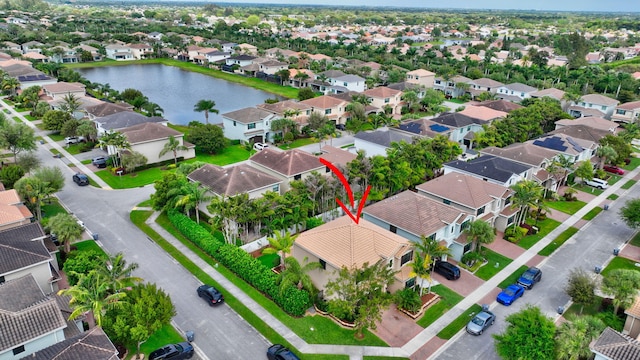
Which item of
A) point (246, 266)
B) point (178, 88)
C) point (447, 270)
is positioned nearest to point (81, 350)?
point (246, 266)

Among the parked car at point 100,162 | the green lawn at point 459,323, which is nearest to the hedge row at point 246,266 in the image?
the green lawn at point 459,323

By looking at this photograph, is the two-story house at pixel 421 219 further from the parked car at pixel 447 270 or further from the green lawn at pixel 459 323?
the green lawn at pixel 459 323

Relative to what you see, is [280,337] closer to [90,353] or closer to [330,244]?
[330,244]

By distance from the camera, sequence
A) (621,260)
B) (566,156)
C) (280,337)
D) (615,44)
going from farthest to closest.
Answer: (615,44)
(566,156)
(621,260)
(280,337)

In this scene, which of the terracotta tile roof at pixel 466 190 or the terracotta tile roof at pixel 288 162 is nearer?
the terracotta tile roof at pixel 466 190

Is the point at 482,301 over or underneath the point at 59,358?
underneath

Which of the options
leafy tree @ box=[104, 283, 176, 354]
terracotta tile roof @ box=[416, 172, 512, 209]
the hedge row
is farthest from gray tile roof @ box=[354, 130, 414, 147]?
leafy tree @ box=[104, 283, 176, 354]

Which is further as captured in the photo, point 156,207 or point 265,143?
point 265,143

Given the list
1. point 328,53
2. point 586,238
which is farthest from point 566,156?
point 328,53
